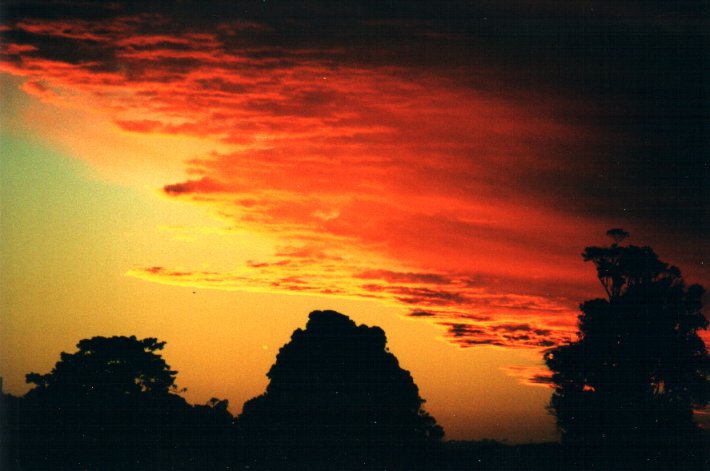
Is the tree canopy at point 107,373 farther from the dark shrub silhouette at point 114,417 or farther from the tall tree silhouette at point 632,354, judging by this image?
the tall tree silhouette at point 632,354

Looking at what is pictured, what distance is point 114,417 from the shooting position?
36688 millimetres

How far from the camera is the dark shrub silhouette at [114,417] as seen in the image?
3544 cm

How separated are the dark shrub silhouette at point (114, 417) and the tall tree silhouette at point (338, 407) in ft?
6.61

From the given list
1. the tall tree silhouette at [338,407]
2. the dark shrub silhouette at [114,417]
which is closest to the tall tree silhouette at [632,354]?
the tall tree silhouette at [338,407]

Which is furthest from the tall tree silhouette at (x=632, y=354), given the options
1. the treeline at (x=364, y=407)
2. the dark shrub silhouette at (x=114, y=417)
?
the dark shrub silhouette at (x=114, y=417)

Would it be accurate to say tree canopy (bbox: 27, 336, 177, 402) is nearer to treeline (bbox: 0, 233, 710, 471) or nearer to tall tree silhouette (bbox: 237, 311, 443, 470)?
treeline (bbox: 0, 233, 710, 471)

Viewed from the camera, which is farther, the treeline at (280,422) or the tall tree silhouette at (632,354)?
the tall tree silhouette at (632,354)

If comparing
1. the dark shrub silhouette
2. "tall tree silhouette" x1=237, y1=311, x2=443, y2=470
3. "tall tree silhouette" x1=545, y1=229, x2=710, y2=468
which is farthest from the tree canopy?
"tall tree silhouette" x1=545, y1=229, x2=710, y2=468

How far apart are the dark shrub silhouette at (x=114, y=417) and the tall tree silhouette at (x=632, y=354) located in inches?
633

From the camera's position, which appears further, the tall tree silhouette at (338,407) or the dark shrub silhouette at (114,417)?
the tall tree silhouette at (338,407)

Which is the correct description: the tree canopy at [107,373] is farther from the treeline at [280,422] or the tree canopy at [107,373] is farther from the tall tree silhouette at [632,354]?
the tall tree silhouette at [632,354]

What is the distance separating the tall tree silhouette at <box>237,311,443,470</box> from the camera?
3709cm

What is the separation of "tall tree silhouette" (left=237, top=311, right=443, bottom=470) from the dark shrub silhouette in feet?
6.61

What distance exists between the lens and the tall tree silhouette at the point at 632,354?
130 ft
